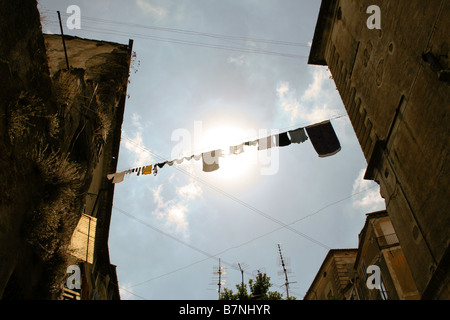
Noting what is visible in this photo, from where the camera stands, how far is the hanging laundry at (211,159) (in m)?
12.0

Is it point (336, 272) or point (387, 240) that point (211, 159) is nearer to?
point (387, 240)

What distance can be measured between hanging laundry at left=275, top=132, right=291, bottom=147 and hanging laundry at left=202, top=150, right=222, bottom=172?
2.26 m

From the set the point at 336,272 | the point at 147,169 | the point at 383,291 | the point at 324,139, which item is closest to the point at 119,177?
the point at 147,169

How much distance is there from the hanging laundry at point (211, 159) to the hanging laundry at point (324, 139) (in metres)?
3.56

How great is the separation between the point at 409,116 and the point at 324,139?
3596 mm

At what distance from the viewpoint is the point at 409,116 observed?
313 inches

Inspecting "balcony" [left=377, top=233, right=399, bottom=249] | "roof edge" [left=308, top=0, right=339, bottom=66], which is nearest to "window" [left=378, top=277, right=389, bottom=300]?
"balcony" [left=377, top=233, right=399, bottom=249]

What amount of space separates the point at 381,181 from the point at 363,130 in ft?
6.48

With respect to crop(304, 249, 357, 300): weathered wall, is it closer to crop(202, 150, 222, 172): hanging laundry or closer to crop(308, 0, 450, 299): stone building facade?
crop(202, 150, 222, 172): hanging laundry

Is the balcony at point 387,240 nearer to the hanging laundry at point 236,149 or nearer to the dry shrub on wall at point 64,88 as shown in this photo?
the hanging laundry at point 236,149

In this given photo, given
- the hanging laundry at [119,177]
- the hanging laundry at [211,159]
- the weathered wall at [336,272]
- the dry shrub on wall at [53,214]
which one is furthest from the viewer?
the weathered wall at [336,272]

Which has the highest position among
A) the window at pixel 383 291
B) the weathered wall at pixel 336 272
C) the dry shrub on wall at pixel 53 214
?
the weathered wall at pixel 336 272

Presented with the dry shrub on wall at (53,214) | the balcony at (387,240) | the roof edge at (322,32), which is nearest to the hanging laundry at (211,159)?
the dry shrub on wall at (53,214)
